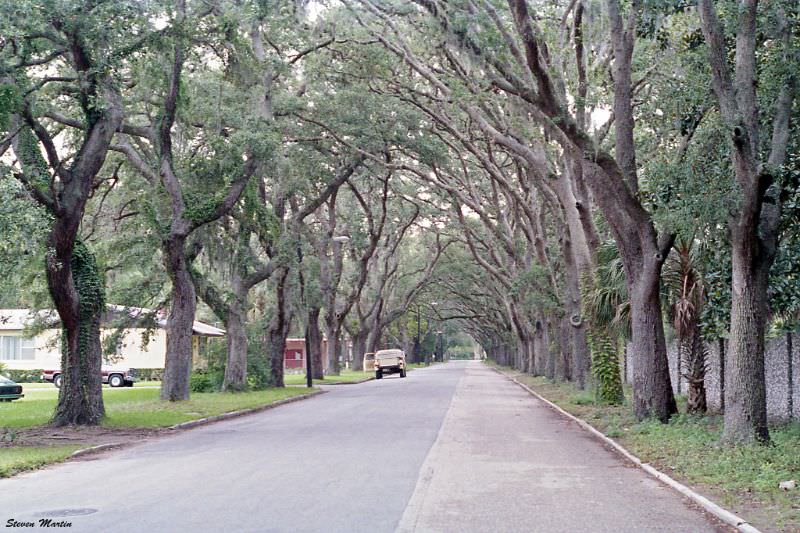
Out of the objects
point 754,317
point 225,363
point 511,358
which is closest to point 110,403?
point 225,363

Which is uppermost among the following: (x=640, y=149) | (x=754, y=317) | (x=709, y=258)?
(x=640, y=149)

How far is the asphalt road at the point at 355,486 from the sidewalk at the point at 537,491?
19 mm

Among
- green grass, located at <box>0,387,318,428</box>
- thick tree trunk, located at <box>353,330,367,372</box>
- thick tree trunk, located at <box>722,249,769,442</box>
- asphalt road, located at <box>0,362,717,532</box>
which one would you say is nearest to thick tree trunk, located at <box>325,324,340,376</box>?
thick tree trunk, located at <box>353,330,367,372</box>

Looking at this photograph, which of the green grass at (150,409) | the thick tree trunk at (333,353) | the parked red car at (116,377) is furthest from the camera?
the thick tree trunk at (333,353)

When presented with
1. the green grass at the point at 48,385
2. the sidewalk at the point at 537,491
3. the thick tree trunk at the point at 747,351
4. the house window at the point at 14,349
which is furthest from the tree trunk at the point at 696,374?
the house window at the point at 14,349

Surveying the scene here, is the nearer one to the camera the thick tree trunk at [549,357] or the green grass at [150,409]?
the green grass at [150,409]

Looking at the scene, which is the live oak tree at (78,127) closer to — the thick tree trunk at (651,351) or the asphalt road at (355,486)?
the asphalt road at (355,486)

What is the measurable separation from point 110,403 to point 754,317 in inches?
861

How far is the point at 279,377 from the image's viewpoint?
124ft

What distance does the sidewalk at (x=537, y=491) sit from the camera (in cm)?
853

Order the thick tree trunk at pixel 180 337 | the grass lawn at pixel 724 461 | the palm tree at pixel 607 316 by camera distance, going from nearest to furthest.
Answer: the grass lawn at pixel 724 461
the palm tree at pixel 607 316
the thick tree trunk at pixel 180 337

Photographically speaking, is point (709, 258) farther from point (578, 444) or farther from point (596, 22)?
point (596, 22)

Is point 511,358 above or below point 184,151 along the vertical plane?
below

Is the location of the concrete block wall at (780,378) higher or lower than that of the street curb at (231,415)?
higher
